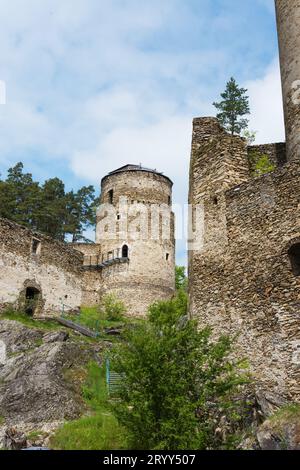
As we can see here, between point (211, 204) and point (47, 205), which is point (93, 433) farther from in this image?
point (47, 205)

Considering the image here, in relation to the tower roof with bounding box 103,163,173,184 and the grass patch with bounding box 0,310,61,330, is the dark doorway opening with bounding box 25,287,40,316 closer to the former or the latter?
the grass patch with bounding box 0,310,61,330

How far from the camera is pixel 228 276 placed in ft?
45.1

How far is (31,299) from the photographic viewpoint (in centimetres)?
2803

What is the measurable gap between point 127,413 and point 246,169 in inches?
296

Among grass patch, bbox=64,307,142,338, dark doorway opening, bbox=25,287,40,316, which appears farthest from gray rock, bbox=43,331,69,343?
dark doorway opening, bbox=25,287,40,316

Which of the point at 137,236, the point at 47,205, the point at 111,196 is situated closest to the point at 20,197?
the point at 47,205

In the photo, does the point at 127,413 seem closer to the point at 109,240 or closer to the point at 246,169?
the point at 246,169

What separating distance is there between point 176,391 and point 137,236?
90.5ft

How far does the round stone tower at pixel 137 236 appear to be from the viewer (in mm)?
36250

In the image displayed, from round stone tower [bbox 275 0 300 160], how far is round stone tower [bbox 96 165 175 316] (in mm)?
21452

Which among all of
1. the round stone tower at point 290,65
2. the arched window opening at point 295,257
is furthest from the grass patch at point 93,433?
the round stone tower at point 290,65

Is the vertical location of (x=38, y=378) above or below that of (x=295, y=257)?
below

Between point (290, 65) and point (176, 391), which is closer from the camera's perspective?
point (176, 391)

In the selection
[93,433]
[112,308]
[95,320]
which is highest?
[112,308]
